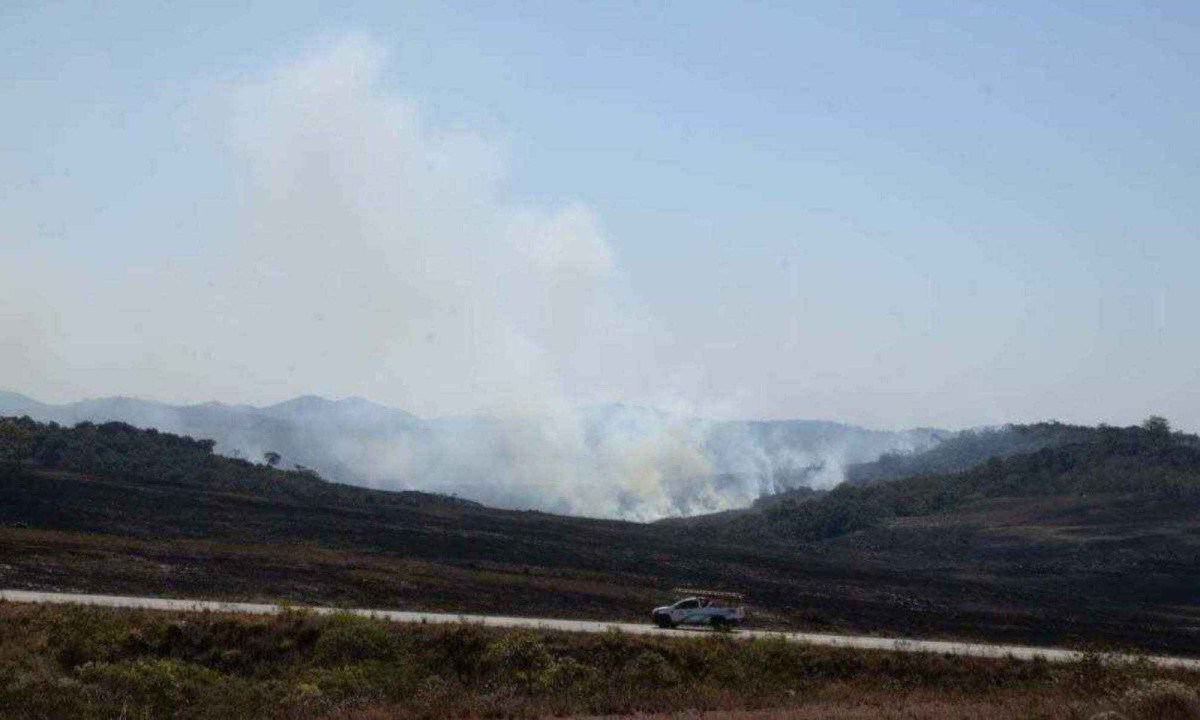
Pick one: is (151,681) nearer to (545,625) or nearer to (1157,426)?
(545,625)

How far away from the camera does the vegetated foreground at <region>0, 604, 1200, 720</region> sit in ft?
83.6

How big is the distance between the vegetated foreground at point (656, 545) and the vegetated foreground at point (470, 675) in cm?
1127

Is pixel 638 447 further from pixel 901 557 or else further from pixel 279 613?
pixel 279 613

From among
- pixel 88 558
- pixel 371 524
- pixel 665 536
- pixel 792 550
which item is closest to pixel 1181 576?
pixel 792 550

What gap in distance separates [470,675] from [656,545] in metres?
61.9

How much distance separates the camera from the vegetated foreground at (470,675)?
25.5 meters

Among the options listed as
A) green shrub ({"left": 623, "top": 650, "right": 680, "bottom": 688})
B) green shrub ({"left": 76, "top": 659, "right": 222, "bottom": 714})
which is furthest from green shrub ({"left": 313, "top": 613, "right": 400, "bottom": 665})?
green shrub ({"left": 623, "top": 650, "right": 680, "bottom": 688})

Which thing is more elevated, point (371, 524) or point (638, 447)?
point (638, 447)

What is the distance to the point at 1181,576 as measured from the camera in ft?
271

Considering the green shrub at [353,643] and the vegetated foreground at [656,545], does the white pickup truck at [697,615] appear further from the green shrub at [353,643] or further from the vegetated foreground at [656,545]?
the green shrub at [353,643]

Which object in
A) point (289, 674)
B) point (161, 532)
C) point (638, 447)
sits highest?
point (638, 447)

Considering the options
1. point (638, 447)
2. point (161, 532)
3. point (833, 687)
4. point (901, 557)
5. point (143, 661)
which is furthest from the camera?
point (638, 447)

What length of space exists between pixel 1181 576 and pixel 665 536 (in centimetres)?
4026

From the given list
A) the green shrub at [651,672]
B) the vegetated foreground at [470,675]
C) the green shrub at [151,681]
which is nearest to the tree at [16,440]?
the vegetated foreground at [470,675]
